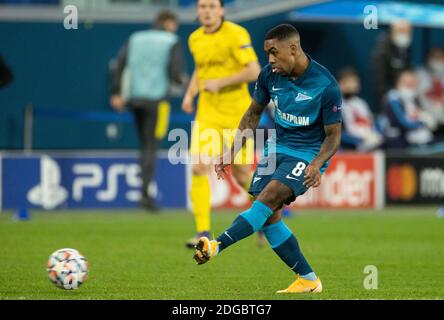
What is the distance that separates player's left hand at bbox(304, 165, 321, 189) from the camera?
25.9 feet

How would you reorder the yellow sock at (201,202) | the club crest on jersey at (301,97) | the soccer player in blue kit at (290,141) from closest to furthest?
the soccer player in blue kit at (290,141) < the club crest on jersey at (301,97) < the yellow sock at (201,202)

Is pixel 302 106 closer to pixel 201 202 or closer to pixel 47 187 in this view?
pixel 201 202

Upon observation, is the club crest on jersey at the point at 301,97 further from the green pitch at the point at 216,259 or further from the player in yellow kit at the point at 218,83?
the player in yellow kit at the point at 218,83

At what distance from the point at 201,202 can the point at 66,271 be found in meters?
3.67

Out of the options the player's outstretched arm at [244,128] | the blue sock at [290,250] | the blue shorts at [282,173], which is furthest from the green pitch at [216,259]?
the player's outstretched arm at [244,128]

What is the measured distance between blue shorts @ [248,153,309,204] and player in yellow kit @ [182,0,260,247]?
2962mm

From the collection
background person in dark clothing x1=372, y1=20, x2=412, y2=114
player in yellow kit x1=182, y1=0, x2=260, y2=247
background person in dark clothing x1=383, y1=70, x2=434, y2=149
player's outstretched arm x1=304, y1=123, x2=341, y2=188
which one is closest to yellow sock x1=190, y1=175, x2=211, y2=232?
player in yellow kit x1=182, y1=0, x2=260, y2=247

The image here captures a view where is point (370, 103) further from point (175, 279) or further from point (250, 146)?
point (175, 279)

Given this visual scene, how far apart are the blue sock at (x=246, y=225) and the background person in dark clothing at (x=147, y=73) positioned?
8.15 metres

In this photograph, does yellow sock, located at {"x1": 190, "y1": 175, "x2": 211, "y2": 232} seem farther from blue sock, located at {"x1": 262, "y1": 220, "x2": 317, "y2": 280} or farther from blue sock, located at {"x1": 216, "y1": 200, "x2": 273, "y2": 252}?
blue sock, located at {"x1": 216, "y1": 200, "x2": 273, "y2": 252}

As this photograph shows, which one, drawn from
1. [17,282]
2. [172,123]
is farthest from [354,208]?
[17,282]

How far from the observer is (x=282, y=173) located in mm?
8133

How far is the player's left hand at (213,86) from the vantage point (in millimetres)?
11180
